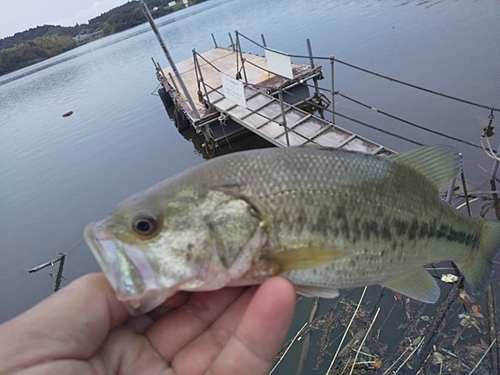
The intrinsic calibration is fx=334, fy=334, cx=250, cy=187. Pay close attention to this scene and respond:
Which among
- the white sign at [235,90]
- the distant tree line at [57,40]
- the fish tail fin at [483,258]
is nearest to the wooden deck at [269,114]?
the white sign at [235,90]

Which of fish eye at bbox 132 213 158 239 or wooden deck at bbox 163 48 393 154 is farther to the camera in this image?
wooden deck at bbox 163 48 393 154

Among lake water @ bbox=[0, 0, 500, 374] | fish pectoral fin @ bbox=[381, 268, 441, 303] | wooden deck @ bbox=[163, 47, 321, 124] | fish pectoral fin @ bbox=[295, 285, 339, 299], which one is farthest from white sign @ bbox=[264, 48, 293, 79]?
fish pectoral fin @ bbox=[295, 285, 339, 299]

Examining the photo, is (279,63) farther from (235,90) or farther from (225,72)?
(225,72)

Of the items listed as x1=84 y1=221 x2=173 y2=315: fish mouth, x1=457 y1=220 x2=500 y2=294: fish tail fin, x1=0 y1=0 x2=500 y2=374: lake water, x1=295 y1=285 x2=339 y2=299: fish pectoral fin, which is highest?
x1=84 y1=221 x2=173 y2=315: fish mouth

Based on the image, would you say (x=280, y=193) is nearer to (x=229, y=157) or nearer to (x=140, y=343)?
(x=229, y=157)

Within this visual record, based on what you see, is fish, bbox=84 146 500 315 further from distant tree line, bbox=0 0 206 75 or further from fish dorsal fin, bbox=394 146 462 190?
distant tree line, bbox=0 0 206 75

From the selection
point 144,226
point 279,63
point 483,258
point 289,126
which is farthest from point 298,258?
point 279,63

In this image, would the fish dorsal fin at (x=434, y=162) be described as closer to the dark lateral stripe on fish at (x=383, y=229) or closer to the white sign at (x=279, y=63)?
the dark lateral stripe on fish at (x=383, y=229)

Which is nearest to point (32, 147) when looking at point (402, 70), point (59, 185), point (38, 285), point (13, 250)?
point (59, 185)
